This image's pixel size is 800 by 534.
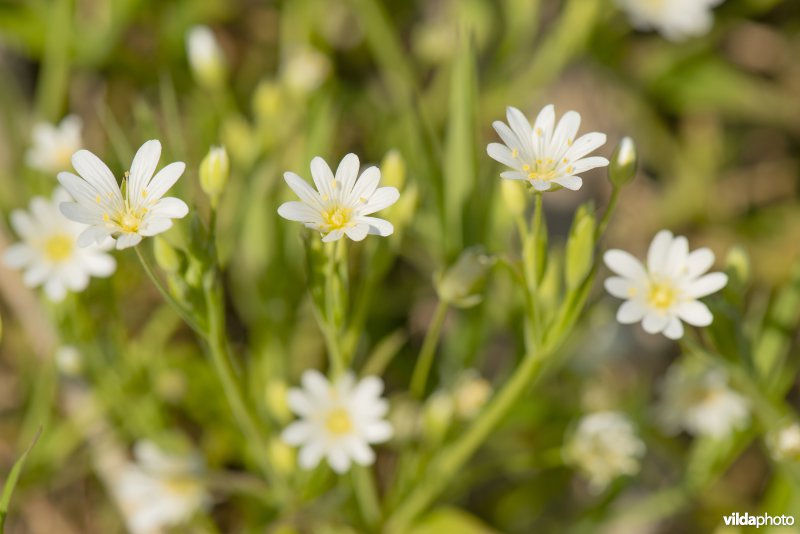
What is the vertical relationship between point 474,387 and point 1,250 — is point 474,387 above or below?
below

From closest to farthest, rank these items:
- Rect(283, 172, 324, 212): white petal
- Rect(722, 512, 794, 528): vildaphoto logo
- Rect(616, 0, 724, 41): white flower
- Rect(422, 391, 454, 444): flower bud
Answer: Rect(283, 172, 324, 212): white petal, Rect(422, 391, 454, 444): flower bud, Rect(722, 512, 794, 528): vildaphoto logo, Rect(616, 0, 724, 41): white flower

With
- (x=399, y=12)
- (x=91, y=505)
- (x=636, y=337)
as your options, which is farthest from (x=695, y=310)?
(x=399, y=12)

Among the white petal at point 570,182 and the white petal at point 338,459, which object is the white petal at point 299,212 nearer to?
the white petal at point 570,182

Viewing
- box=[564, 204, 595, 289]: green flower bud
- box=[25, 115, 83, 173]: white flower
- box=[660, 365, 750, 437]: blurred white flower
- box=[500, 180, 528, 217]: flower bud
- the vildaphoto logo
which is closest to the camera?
box=[564, 204, 595, 289]: green flower bud

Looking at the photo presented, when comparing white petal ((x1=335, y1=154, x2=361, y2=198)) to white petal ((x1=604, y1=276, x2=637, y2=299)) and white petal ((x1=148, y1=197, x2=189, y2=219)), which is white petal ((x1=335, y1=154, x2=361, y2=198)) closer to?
white petal ((x1=148, y1=197, x2=189, y2=219))

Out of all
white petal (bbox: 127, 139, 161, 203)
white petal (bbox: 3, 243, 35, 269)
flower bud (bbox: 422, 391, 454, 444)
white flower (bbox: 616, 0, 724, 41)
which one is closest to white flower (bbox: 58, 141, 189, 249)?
white petal (bbox: 127, 139, 161, 203)

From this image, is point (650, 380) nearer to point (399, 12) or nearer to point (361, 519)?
point (361, 519)

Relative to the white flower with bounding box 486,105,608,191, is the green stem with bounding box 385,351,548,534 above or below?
below

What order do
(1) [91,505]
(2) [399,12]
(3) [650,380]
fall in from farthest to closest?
(2) [399,12] → (3) [650,380] → (1) [91,505]
